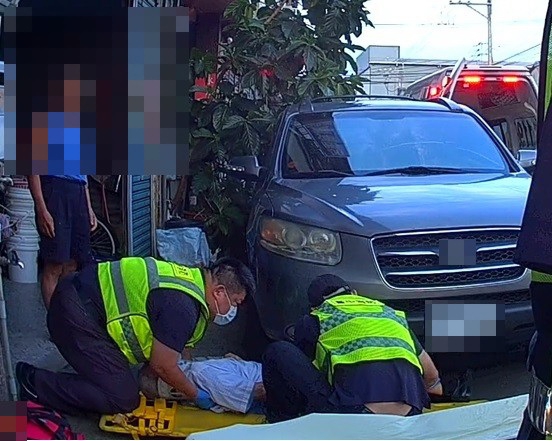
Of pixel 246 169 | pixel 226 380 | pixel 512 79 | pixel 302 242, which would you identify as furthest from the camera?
pixel 512 79

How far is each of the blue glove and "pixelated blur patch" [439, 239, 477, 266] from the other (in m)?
1.23

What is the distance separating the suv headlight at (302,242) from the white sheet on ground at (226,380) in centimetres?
60

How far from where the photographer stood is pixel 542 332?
1186mm

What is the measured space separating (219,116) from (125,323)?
355cm

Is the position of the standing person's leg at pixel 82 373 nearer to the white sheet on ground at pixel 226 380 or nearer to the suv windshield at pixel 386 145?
the white sheet on ground at pixel 226 380

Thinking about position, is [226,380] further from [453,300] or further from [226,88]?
[226,88]

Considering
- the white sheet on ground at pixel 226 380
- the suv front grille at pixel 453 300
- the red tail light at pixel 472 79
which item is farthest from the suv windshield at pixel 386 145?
the red tail light at pixel 472 79

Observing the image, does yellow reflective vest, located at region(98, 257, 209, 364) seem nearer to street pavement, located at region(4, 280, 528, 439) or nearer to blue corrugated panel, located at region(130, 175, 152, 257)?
street pavement, located at region(4, 280, 528, 439)

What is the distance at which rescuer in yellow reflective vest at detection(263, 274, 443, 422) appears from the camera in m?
2.88

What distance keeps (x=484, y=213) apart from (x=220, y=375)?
1.47 m

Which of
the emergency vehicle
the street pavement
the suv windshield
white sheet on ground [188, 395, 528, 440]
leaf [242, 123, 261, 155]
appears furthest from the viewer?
the emergency vehicle

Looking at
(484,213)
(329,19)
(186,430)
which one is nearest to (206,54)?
(329,19)

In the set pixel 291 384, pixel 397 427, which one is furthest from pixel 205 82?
pixel 397 427

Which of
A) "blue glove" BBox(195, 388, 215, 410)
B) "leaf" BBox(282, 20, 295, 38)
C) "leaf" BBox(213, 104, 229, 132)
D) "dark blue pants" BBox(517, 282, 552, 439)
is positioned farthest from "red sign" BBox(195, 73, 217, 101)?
"dark blue pants" BBox(517, 282, 552, 439)
